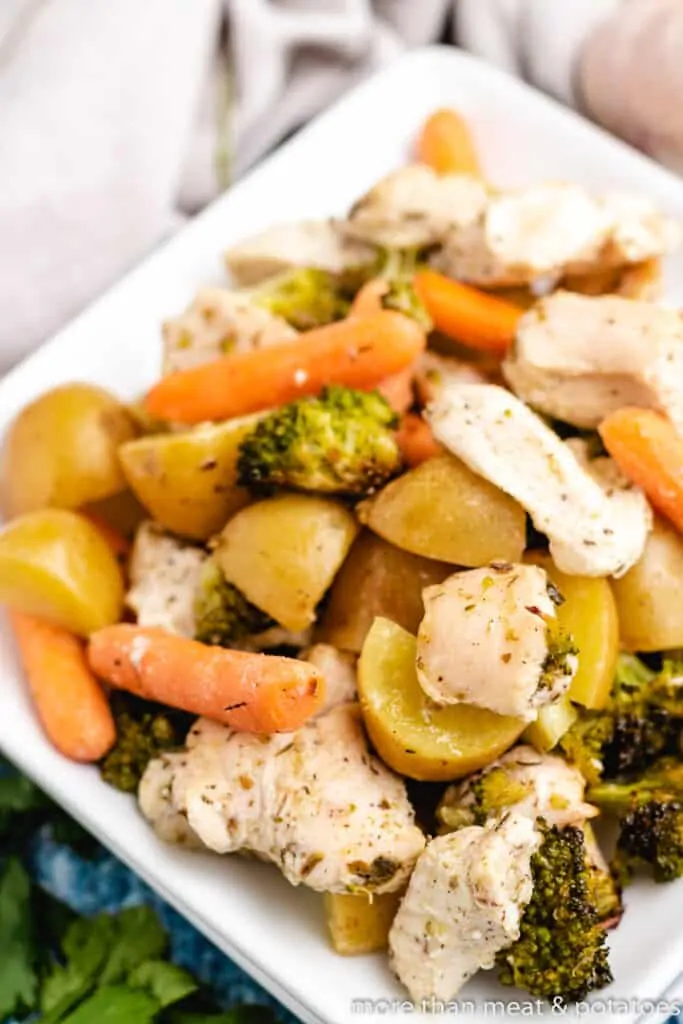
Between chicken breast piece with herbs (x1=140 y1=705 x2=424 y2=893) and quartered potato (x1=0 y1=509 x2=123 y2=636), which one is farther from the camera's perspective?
quartered potato (x1=0 y1=509 x2=123 y2=636)

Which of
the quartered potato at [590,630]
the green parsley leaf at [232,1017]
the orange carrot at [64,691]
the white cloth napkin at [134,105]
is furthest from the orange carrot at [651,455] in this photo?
the white cloth napkin at [134,105]

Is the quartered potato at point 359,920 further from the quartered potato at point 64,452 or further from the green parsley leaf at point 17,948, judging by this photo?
the quartered potato at point 64,452

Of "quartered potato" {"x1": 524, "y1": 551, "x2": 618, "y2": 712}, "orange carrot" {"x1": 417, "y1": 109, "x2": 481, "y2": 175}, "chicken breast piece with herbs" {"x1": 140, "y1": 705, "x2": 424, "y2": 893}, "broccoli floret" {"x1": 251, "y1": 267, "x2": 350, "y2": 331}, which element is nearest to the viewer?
"chicken breast piece with herbs" {"x1": 140, "y1": 705, "x2": 424, "y2": 893}

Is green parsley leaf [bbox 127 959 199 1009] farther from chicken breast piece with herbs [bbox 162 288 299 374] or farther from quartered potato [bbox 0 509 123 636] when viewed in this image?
chicken breast piece with herbs [bbox 162 288 299 374]

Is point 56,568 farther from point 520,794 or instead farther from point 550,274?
point 550,274

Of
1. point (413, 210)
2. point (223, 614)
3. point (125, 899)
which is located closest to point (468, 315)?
point (413, 210)

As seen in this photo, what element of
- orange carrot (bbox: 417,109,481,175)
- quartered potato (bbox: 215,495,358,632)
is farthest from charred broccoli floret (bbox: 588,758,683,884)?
orange carrot (bbox: 417,109,481,175)
